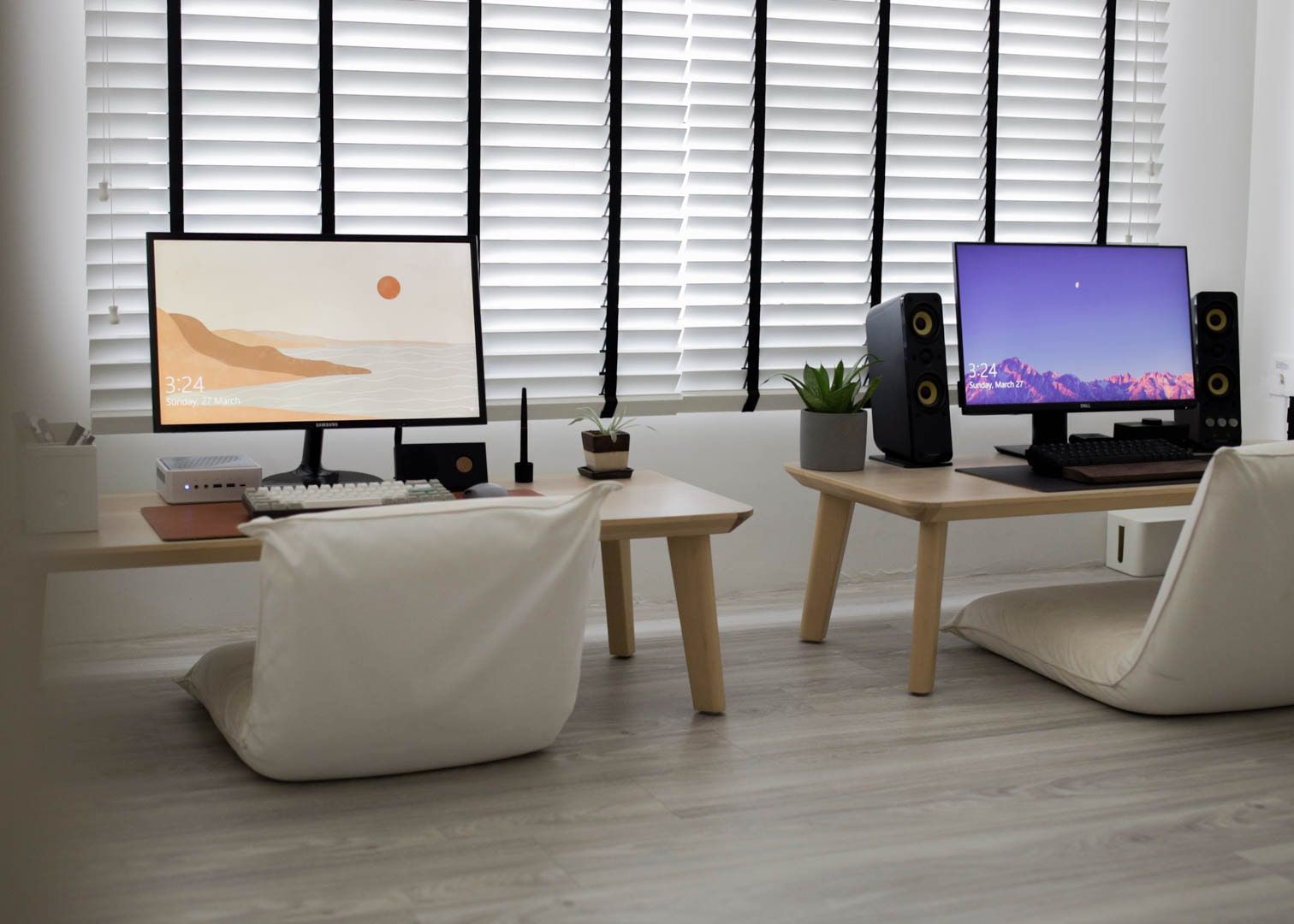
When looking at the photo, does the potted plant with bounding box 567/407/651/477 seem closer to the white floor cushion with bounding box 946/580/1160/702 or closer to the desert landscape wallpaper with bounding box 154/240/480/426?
the desert landscape wallpaper with bounding box 154/240/480/426

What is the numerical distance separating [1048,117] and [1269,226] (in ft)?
2.78

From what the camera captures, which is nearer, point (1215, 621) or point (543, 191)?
point (1215, 621)

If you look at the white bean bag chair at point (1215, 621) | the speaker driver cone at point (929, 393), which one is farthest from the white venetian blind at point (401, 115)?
the white bean bag chair at point (1215, 621)

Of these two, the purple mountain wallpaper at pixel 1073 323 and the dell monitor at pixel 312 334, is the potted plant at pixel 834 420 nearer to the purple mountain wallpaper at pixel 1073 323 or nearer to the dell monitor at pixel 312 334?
the purple mountain wallpaper at pixel 1073 323

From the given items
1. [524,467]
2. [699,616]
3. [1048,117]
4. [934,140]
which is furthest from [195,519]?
[1048,117]

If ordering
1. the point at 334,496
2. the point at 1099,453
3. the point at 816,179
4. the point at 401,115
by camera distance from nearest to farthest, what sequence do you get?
the point at 334,496 < the point at 1099,453 < the point at 401,115 < the point at 816,179

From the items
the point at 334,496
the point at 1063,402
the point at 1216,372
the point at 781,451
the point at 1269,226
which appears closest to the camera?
the point at 334,496

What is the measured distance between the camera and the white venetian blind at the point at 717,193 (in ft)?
11.9

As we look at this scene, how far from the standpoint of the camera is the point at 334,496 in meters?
2.29

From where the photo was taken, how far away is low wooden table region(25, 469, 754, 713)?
2.13m

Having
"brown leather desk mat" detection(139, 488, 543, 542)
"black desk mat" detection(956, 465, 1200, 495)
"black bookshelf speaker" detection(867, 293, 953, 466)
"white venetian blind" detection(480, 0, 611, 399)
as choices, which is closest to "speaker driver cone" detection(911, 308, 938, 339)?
"black bookshelf speaker" detection(867, 293, 953, 466)

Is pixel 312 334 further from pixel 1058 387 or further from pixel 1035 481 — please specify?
pixel 1058 387

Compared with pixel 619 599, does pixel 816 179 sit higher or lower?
higher

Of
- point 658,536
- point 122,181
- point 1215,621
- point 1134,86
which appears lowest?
point 1215,621
